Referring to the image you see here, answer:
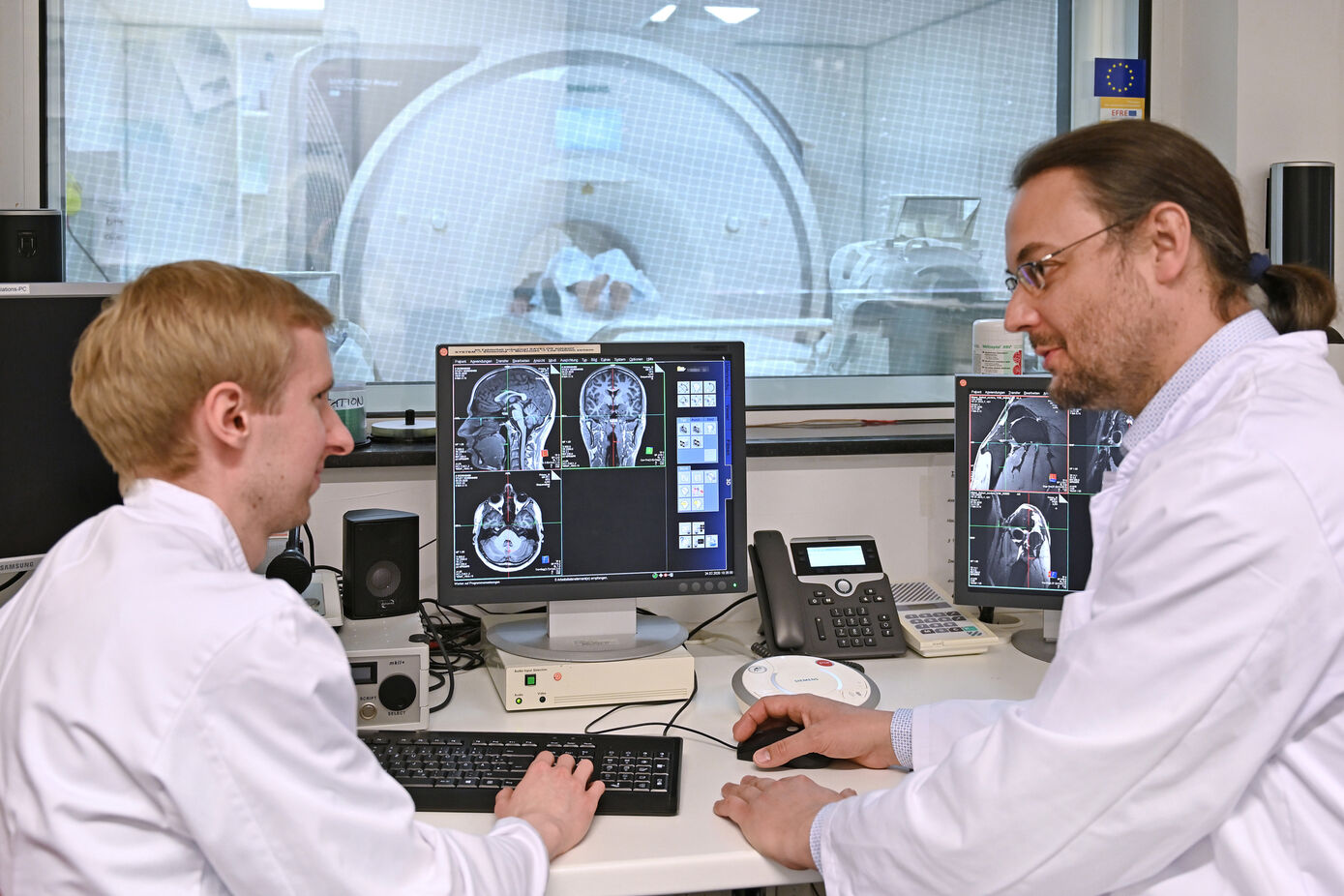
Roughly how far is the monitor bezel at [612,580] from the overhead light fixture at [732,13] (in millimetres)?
912

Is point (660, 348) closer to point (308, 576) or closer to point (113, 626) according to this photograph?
point (308, 576)

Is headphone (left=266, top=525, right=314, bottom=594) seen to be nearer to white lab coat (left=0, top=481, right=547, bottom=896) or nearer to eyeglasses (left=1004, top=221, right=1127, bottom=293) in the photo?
white lab coat (left=0, top=481, right=547, bottom=896)

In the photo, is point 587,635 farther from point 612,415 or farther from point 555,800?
point 555,800

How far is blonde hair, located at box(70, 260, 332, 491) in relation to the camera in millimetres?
1078

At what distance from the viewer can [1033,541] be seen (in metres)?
2.07

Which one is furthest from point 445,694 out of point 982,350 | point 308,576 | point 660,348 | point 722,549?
point 982,350

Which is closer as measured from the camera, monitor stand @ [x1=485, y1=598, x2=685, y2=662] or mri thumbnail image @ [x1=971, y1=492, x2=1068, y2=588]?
monitor stand @ [x1=485, y1=598, x2=685, y2=662]

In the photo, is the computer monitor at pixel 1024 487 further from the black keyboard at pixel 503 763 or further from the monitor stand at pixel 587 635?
the black keyboard at pixel 503 763

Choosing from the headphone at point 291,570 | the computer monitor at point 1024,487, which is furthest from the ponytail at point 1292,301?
the headphone at point 291,570

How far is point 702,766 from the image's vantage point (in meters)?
1.60

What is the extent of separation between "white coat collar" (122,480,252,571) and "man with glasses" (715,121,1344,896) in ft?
2.28

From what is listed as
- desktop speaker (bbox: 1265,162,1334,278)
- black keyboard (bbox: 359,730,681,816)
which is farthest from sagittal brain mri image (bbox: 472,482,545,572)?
desktop speaker (bbox: 1265,162,1334,278)

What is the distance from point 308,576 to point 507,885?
0.74 meters

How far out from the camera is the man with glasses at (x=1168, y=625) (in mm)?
1065
